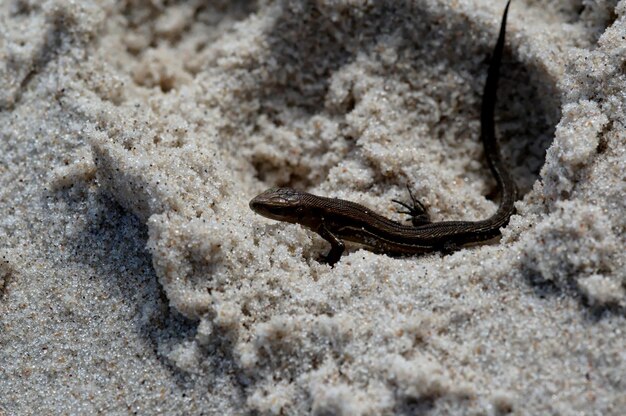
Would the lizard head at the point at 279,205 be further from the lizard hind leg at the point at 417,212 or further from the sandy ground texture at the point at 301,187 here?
the lizard hind leg at the point at 417,212

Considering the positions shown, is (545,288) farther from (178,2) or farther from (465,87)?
(178,2)

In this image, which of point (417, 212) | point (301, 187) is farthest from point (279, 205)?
point (417, 212)

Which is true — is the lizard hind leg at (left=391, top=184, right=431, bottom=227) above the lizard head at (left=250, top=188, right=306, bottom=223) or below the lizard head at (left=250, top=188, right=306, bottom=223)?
above

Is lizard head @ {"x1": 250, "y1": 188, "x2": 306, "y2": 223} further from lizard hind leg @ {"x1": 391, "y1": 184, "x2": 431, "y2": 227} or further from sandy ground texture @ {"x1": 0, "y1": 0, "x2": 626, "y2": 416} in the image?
lizard hind leg @ {"x1": 391, "y1": 184, "x2": 431, "y2": 227}

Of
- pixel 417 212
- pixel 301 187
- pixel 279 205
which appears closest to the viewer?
pixel 279 205

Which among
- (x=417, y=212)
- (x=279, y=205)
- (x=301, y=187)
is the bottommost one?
(x=301, y=187)

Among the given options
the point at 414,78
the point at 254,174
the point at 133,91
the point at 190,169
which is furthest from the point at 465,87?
the point at 133,91

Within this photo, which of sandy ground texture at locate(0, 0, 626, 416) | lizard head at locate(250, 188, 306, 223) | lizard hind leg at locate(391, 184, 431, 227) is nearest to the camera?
sandy ground texture at locate(0, 0, 626, 416)

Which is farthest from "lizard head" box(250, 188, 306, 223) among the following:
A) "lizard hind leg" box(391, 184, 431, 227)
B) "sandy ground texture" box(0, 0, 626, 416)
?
"lizard hind leg" box(391, 184, 431, 227)

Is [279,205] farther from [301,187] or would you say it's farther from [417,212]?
[417,212]
